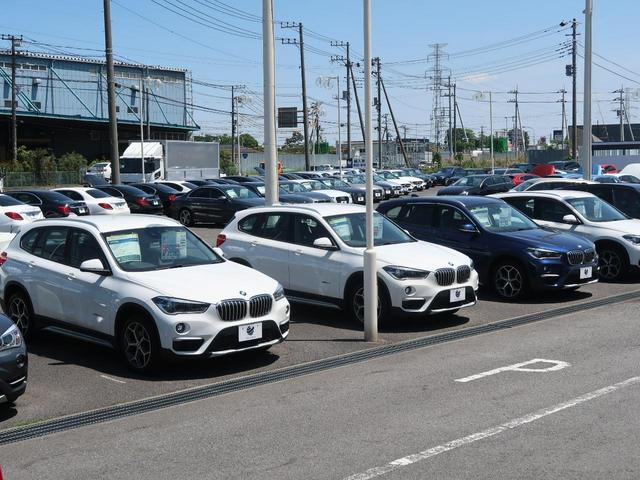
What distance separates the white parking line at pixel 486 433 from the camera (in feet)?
19.9

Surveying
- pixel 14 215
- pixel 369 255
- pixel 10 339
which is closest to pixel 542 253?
pixel 369 255

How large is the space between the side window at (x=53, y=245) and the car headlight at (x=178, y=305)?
202cm

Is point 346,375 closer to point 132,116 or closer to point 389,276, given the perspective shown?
point 389,276

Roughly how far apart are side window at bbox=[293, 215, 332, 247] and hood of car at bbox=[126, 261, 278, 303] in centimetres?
256

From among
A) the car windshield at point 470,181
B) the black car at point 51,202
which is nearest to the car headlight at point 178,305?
the black car at point 51,202

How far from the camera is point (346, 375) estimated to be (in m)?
→ 9.38

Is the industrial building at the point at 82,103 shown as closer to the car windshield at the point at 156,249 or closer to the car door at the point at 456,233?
the car door at the point at 456,233

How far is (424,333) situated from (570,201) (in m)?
6.55

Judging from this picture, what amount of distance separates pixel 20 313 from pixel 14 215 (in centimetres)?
1360

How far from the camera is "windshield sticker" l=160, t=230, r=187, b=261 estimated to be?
34.2ft

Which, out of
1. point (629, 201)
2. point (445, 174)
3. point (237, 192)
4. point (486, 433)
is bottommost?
point (486, 433)

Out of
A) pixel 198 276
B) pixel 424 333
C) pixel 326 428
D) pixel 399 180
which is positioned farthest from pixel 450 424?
pixel 399 180

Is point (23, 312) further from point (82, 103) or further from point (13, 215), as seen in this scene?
point (82, 103)

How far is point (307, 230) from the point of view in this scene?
1288 centimetres
